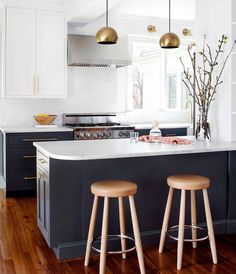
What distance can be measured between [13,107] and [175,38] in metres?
3.05

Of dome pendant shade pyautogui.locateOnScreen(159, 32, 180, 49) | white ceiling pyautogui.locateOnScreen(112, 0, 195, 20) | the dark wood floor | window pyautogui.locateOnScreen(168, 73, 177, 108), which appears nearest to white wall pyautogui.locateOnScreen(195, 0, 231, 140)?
dome pendant shade pyautogui.locateOnScreen(159, 32, 180, 49)

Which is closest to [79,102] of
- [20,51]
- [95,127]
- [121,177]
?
[95,127]

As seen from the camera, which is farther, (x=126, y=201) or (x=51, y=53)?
(x=51, y=53)

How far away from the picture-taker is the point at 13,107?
5.89 meters

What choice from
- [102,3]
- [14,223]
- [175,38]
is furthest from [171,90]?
[14,223]

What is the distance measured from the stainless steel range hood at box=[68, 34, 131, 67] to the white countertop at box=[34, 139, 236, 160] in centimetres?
243

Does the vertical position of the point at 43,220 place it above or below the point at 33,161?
below

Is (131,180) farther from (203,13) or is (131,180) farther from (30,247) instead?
(203,13)

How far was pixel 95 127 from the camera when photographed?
554 centimetres

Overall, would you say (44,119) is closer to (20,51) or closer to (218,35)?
(20,51)

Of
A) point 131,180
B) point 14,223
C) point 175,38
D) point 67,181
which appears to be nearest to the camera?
point 67,181

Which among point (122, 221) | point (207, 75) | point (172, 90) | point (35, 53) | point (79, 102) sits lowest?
point (122, 221)

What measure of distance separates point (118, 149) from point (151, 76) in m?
3.95

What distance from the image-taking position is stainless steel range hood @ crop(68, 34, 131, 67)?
5738 millimetres
